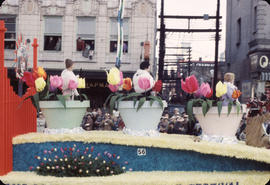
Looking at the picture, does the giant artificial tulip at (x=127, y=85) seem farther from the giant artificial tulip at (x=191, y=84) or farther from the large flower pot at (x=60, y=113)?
the giant artificial tulip at (x=191, y=84)

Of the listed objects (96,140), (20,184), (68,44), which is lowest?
(20,184)

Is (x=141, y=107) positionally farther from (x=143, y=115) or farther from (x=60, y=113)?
(x=60, y=113)

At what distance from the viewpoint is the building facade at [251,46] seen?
20.4 metres

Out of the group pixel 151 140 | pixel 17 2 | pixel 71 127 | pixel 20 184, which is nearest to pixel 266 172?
pixel 151 140

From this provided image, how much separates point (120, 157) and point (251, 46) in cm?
1665

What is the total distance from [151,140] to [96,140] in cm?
75

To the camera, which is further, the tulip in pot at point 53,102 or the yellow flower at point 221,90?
the tulip in pot at point 53,102

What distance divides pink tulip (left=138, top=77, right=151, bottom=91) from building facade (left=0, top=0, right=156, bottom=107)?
13.3m

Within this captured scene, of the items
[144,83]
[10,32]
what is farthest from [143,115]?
[10,32]

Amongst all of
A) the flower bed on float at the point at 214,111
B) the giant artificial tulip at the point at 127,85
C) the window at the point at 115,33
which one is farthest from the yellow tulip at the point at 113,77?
the window at the point at 115,33

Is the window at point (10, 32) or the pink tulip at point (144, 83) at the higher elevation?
the window at point (10, 32)

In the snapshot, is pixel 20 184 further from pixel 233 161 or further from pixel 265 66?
pixel 265 66

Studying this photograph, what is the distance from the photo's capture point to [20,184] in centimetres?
566

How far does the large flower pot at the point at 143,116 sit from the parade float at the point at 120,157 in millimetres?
52
